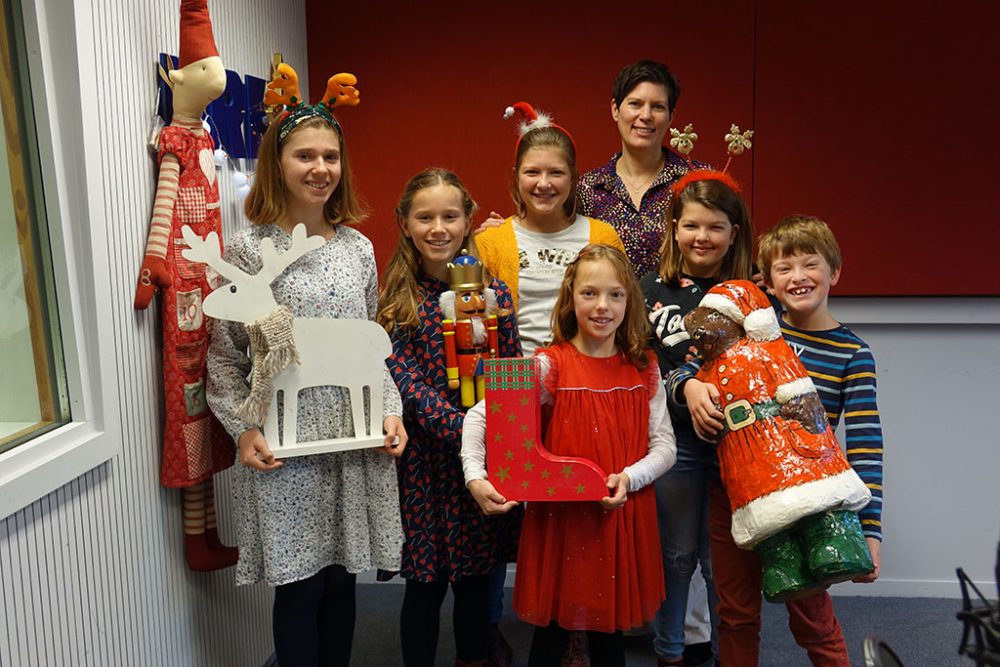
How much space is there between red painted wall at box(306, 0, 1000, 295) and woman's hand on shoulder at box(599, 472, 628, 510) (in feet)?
4.52

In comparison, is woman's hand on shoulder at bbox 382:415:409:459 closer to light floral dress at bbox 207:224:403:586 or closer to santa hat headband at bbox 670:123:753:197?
light floral dress at bbox 207:224:403:586

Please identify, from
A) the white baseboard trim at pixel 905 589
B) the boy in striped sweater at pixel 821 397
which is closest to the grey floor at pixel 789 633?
the white baseboard trim at pixel 905 589

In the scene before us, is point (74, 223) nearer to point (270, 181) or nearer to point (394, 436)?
point (270, 181)

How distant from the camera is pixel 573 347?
2.09 m

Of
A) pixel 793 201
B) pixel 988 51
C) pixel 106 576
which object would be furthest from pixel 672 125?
pixel 106 576

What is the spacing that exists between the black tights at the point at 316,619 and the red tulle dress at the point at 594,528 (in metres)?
0.44

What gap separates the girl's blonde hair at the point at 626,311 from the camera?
2.04 m

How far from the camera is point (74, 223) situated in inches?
68.8

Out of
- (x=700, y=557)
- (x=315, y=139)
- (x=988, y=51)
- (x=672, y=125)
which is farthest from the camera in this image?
(x=672, y=125)

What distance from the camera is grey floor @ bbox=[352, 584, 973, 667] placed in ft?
8.84

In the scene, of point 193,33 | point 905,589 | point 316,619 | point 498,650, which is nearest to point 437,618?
point 316,619

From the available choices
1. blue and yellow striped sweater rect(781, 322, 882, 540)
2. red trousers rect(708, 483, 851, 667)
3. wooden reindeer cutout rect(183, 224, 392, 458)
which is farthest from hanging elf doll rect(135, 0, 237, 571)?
blue and yellow striped sweater rect(781, 322, 882, 540)

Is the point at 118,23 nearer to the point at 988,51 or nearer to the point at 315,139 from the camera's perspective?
the point at 315,139

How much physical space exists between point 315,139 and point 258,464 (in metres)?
0.73
